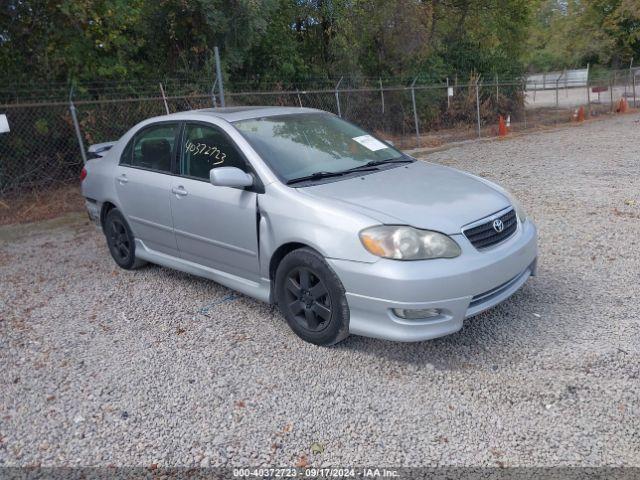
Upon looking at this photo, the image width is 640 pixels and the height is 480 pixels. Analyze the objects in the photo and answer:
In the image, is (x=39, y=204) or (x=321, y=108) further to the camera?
(x=321, y=108)

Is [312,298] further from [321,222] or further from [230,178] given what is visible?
[230,178]

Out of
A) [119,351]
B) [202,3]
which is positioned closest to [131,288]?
[119,351]

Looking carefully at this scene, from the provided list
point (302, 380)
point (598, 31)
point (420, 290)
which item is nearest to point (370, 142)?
point (420, 290)

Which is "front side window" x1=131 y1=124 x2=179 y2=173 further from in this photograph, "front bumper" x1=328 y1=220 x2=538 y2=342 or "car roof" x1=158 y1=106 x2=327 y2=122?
"front bumper" x1=328 y1=220 x2=538 y2=342

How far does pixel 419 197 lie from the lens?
3848mm

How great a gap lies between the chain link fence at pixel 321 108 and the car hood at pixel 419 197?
21.4ft

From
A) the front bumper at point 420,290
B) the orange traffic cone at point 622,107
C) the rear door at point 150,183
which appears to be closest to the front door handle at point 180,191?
the rear door at point 150,183

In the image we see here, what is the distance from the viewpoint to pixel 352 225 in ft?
11.6

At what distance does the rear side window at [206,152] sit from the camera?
4.38 m

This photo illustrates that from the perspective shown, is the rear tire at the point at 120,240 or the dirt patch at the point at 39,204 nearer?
the rear tire at the point at 120,240

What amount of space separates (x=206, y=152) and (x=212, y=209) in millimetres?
530

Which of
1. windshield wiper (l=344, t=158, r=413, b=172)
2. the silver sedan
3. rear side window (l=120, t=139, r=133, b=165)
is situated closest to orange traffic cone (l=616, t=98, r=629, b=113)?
the silver sedan

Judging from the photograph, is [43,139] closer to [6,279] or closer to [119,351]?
[6,279]

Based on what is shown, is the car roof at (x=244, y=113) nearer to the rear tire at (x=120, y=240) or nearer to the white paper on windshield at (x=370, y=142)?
the white paper on windshield at (x=370, y=142)
